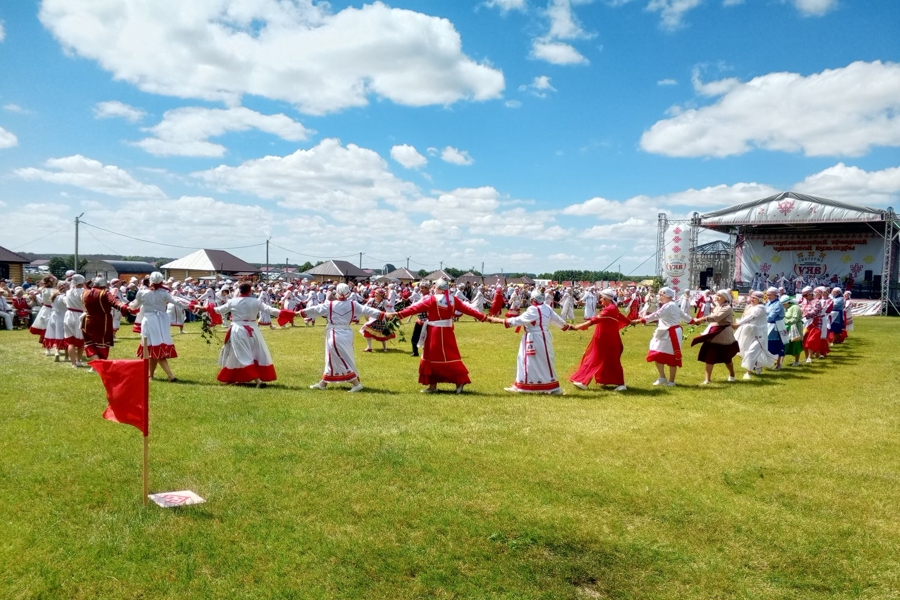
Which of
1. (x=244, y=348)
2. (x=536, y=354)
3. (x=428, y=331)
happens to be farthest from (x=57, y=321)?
(x=536, y=354)

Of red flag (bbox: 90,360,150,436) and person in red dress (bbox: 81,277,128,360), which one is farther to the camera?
person in red dress (bbox: 81,277,128,360)

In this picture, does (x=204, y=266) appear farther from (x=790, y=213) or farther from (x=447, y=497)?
(x=447, y=497)

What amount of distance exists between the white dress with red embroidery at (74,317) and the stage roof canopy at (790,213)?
128 feet

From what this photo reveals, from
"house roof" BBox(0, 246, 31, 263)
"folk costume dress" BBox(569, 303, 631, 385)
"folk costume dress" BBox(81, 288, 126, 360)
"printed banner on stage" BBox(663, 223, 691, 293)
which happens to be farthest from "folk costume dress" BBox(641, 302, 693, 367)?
"house roof" BBox(0, 246, 31, 263)

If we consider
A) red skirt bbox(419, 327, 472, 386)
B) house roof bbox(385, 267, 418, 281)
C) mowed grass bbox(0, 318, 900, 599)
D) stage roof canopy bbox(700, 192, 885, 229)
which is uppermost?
stage roof canopy bbox(700, 192, 885, 229)

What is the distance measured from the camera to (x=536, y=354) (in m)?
10.4

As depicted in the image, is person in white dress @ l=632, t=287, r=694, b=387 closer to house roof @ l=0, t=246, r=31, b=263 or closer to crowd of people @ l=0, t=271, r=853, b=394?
crowd of people @ l=0, t=271, r=853, b=394

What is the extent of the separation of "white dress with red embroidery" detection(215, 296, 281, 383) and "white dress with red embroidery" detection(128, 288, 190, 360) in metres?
1.16

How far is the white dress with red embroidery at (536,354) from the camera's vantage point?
1040 centimetres

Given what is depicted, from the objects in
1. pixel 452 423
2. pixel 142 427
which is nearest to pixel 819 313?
pixel 452 423

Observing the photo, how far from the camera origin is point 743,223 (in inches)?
1559

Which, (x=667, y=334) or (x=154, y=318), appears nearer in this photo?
(x=154, y=318)

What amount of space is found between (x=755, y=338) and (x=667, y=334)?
3.22 meters

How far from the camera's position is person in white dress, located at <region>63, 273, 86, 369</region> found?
40.8ft
